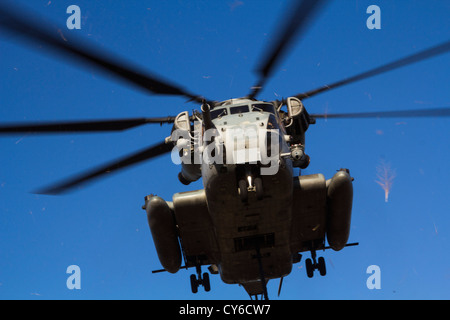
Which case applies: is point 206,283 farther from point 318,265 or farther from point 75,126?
point 75,126

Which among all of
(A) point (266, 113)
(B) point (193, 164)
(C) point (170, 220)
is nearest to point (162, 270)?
(C) point (170, 220)

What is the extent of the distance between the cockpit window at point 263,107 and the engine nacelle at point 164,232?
4.10m

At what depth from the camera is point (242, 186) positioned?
1354 cm

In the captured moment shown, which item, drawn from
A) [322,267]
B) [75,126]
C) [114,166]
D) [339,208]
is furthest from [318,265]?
[75,126]

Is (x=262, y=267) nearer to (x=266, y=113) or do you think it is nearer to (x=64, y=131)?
(x=266, y=113)

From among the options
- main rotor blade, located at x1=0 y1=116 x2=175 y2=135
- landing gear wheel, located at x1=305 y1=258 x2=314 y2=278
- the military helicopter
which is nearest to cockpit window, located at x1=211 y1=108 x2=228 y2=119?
the military helicopter

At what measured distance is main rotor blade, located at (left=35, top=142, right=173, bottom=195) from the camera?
Answer: 1405cm

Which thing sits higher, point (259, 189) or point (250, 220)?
point (259, 189)

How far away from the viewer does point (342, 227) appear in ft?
55.2

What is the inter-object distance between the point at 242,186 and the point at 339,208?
429cm

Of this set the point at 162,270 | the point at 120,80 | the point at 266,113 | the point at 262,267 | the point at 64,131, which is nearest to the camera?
the point at 120,80

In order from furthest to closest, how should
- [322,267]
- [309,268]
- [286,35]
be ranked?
1. [309,268]
2. [322,267]
3. [286,35]

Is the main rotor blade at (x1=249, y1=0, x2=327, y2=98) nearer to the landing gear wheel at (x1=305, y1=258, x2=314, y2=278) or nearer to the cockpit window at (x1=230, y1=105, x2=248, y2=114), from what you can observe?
the cockpit window at (x1=230, y1=105, x2=248, y2=114)

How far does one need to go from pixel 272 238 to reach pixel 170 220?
131 inches
